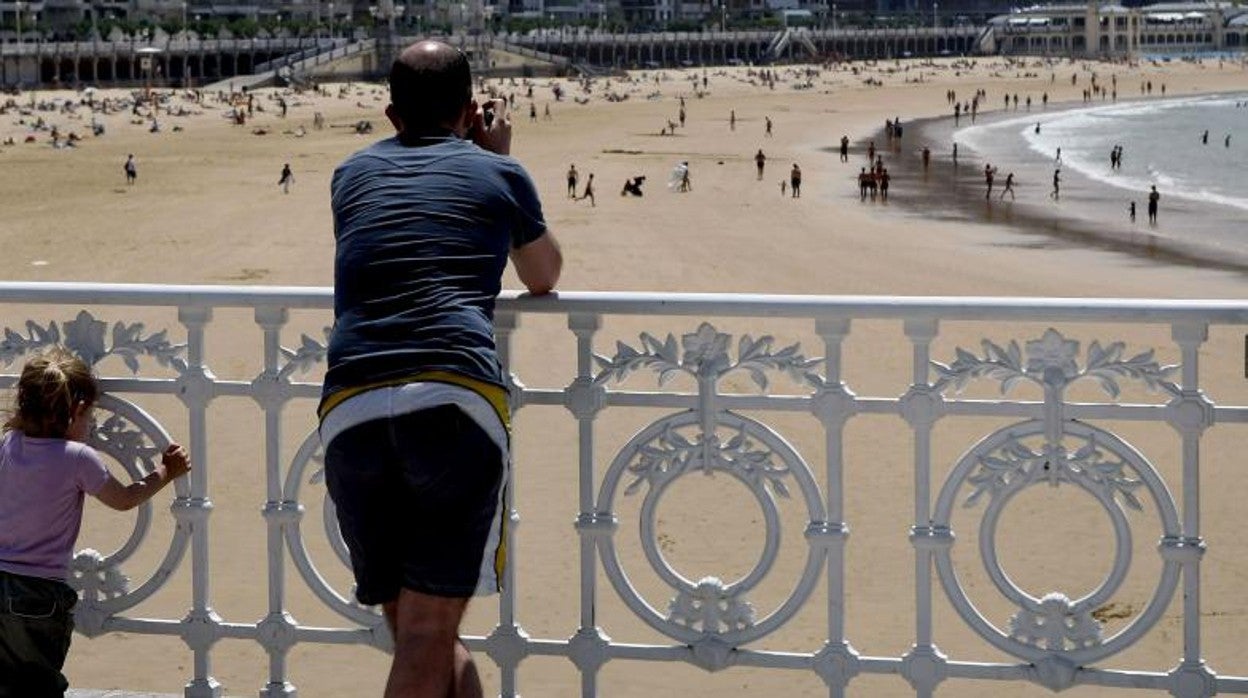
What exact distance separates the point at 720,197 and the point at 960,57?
149412 millimetres

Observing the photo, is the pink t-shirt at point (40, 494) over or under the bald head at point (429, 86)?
under

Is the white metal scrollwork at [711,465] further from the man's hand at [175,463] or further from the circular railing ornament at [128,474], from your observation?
the circular railing ornament at [128,474]

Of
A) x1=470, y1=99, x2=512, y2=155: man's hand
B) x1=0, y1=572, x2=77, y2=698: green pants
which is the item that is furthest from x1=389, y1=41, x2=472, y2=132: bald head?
x1=0, y1=572, x2=77, y2=698: green pants

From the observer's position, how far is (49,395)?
4531 millimetres

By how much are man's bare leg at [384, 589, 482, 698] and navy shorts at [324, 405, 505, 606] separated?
0.13 ft

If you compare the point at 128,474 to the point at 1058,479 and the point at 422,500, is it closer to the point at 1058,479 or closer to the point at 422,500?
the point at 422,500

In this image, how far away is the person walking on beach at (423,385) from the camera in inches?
145

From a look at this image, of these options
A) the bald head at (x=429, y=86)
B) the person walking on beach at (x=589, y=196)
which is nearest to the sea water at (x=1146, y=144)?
the person walking on beach at (x=589, y=196)

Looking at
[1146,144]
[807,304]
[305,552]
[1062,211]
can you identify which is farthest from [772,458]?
[1146,144]

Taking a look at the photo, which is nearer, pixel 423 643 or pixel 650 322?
pixel 423 643

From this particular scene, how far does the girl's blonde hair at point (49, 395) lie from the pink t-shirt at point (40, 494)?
1.0 inches

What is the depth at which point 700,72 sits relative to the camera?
142875 millimetres

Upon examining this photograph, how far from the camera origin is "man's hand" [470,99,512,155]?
422 centimetres

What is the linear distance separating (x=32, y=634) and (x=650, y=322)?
13.1m
